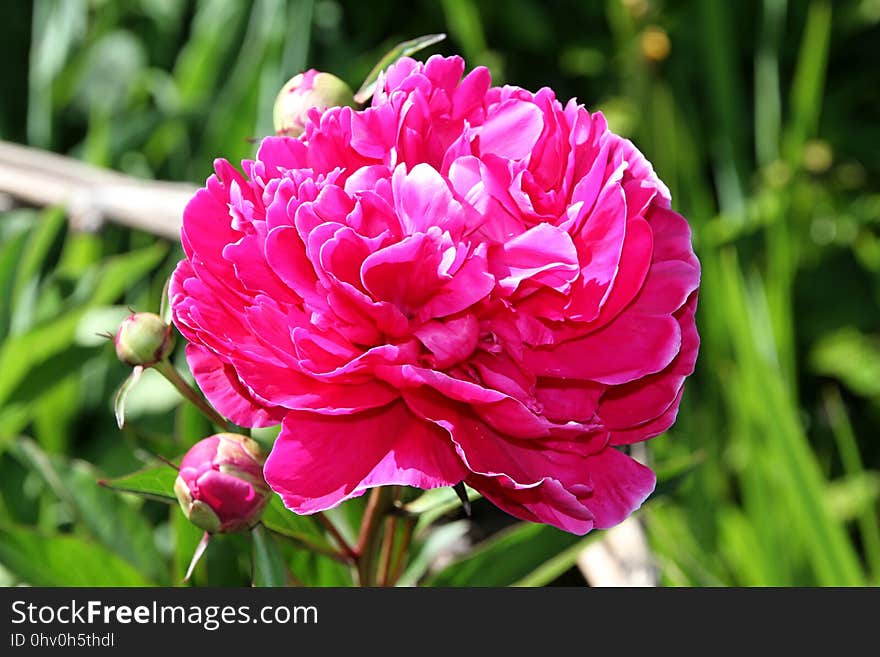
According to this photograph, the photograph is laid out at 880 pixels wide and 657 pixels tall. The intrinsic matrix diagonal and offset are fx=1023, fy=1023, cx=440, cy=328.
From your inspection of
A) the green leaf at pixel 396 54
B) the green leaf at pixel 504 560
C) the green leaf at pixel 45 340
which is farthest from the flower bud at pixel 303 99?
the green leaf at pixel 45 340

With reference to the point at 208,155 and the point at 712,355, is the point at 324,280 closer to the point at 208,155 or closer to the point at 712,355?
the point at 208,155

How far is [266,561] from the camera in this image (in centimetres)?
41

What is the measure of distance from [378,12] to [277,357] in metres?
1.07

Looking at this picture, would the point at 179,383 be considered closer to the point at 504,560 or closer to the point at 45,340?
the point at 504,560

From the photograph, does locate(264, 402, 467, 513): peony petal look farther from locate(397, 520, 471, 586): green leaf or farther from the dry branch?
the dry branch

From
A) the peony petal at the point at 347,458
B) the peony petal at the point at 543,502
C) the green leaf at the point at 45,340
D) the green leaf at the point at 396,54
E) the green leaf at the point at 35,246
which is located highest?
the green leaf at the point at 35,246

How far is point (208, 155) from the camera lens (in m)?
0.94

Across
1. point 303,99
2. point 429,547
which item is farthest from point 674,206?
point 303,99

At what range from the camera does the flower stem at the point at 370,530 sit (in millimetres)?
431

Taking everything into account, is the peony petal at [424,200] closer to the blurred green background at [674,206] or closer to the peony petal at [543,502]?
the peony petal at [543,502]

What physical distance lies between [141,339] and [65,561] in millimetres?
231

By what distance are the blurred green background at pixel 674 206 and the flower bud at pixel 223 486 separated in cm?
15

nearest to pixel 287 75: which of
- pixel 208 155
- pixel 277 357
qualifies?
pixel 208 155

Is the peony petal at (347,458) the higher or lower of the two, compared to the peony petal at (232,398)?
lower
